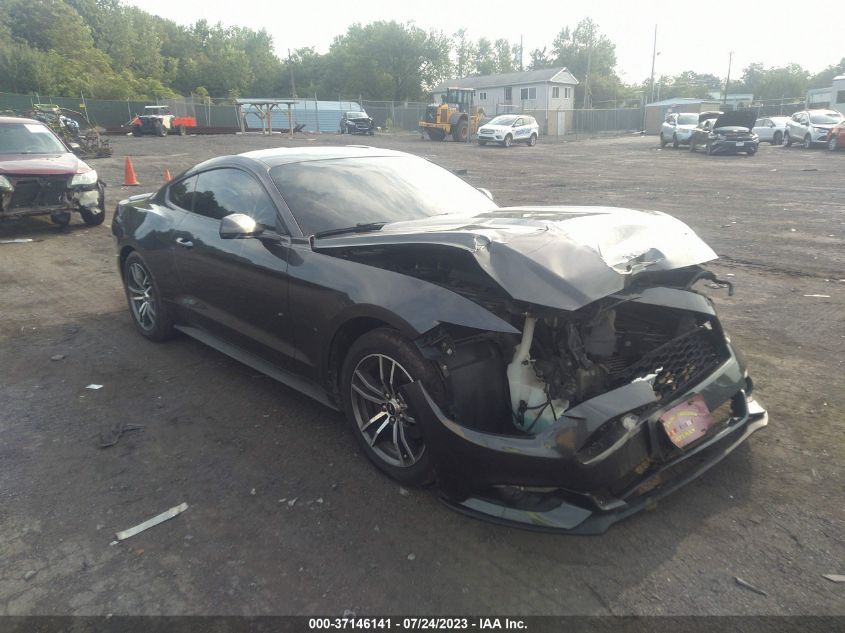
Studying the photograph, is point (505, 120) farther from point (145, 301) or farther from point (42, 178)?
point (145, 301)

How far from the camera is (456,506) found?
2.83m

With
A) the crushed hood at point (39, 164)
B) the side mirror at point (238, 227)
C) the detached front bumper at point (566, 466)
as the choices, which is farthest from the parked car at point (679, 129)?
the detached front bumper at point (566, 466)

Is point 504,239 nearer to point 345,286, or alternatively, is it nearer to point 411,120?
point 345,286

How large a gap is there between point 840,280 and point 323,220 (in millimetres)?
5929

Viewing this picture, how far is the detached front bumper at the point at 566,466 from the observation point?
2555mm

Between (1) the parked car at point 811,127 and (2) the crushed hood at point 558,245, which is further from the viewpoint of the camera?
(1) the parked car at point 811,127

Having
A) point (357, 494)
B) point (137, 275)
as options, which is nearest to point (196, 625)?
point (357, 494)

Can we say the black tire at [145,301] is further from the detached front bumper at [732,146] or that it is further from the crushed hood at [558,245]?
the detached front bumper at [732,146]

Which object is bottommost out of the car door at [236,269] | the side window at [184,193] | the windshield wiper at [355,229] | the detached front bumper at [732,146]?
the car door at [236,269]

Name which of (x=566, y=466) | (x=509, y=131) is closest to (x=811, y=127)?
(x=509, y=131)

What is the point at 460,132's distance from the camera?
37312mm

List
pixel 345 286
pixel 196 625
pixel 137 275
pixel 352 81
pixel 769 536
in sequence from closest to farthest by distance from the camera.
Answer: pixel 196 625 → pixel 769 536 → pixel 345 286 → pixel 137 275 → pixel 352 81

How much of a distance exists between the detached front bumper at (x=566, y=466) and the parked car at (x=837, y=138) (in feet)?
94.8

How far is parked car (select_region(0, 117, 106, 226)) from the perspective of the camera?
365 inches
